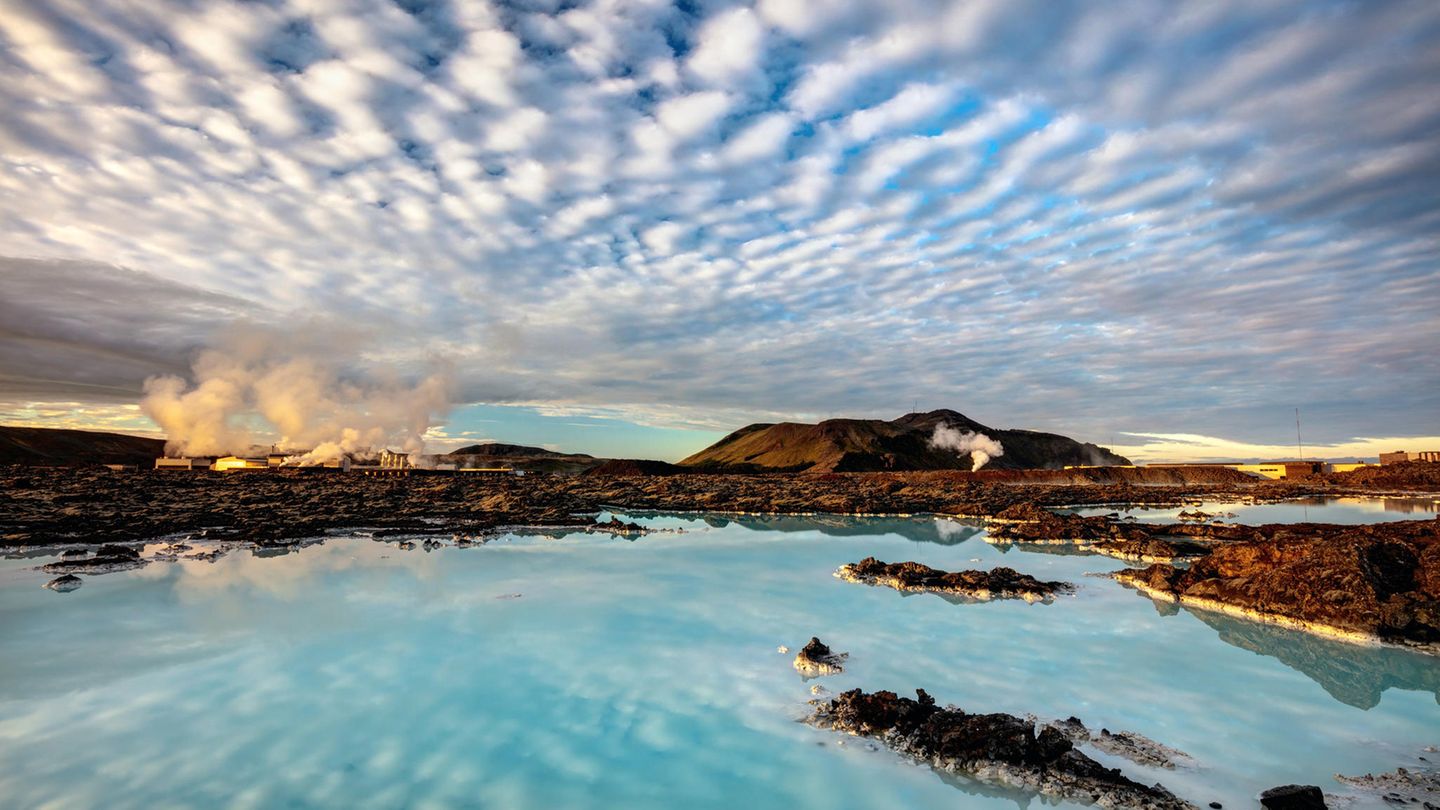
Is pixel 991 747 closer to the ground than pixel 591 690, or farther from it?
farther from it

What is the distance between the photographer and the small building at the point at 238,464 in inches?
3358

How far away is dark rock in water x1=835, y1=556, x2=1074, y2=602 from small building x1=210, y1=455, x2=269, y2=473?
94.0m

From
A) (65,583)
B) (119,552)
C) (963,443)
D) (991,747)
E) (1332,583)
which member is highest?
(963,443)

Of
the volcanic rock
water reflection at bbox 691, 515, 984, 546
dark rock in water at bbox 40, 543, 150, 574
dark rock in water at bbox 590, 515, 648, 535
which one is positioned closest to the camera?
the volcanic rock

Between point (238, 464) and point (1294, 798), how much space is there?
4233 inches

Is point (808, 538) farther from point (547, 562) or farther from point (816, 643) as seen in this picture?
point (816, 643)

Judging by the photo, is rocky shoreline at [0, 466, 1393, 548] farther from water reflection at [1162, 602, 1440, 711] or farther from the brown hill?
the brown hill

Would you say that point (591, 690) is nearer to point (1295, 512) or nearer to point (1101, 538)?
point (1101, 538)

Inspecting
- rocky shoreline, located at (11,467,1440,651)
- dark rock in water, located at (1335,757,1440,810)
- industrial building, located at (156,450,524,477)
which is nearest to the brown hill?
industrial building, located at (156,450,524,477)

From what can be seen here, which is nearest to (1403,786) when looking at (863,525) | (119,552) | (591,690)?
(591,690)

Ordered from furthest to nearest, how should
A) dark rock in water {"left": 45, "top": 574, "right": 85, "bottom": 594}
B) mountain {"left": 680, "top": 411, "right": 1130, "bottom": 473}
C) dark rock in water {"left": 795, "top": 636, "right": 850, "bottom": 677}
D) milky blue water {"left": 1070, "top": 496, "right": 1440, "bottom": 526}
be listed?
mountain {"left": 680, "top": 411, "right": 1130, "bottom": 473} → milky blue water {"left": 1070, "top": 496, "right": 1440, "bottom": 526} → dark rock in water {"left": 45, "top": 574, "right": 85, "bottom": 594} → dark rock in water {"left": 795, "top": 636, "right": 850, "bottom": 677}

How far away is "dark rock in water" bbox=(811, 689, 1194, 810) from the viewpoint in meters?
5.74

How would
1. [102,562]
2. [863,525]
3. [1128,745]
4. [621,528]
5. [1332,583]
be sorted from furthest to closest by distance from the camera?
[863,525] → [621,528] → [102,562] → [1332,583] → [1128,745]

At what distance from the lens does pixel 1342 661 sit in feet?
32.8
